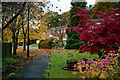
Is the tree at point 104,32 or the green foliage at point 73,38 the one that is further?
the green foliage at point 73,38

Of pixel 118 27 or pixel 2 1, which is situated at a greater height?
pixel 2 1

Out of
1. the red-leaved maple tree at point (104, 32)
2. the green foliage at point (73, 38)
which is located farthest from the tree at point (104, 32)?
the green foliage at point (73, 38)

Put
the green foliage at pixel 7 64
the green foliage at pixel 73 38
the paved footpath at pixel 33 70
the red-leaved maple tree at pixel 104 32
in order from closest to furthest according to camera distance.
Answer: the red-leaved maple tree at pixel 104 32 < the paved footpath at pixel 33 70 < the green foliage at pixel 7 64 < the green foliage at pixel 73 38

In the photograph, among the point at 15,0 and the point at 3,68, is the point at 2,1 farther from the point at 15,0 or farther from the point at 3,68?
the point at 3,68

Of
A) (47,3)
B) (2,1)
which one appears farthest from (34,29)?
(2,1)

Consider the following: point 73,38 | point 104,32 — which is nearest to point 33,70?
point 104,32

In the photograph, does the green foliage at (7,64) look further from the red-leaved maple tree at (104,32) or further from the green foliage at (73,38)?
the green foliage at (73,38)

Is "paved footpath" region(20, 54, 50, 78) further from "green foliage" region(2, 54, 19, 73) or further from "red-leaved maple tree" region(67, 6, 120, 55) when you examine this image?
"red-leaved maple tree" region(67, 6, 120, 55)

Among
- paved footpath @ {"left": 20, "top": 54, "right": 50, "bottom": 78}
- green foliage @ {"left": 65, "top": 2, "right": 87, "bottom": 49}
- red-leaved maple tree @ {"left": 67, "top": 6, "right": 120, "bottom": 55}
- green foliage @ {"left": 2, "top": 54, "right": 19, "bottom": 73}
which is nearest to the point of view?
red-leaved maple tree @ {"left": 67, "top": 6, "right": 120, "bottom": 55}

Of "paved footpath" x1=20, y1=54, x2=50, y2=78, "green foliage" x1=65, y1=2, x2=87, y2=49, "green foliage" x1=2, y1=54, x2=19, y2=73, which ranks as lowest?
"paved footpath" x1=20, y1=54, x2=50, y2=78

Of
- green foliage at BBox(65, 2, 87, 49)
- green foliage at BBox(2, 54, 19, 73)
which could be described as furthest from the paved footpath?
green foliage at BBox(65, 2, 87, 49)

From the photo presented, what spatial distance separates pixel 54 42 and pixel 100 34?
47.6 feet

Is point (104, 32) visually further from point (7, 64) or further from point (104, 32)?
point (7, 64)

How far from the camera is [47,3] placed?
7422 mm
